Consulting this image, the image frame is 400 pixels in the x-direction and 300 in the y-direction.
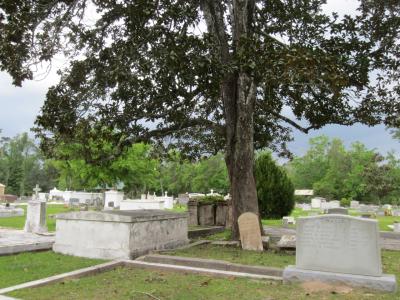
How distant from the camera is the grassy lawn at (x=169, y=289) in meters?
5.78

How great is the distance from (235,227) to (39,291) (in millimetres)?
6763

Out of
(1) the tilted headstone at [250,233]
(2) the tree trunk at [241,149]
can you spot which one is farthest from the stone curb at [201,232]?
(1) the tilted headstone at [250,233]

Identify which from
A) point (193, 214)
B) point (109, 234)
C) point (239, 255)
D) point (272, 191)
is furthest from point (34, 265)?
point (272, 191)

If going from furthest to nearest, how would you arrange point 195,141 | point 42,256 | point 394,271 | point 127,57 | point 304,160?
point 304,160
point 195,141
point 127,57
point 42,256
point 394,271

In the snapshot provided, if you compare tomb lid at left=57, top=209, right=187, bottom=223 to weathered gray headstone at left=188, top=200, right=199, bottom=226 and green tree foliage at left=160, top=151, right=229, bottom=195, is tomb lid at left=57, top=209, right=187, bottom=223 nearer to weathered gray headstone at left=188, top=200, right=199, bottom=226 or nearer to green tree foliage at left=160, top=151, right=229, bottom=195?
weathered gray headstone at left=188, top=200, right=199, bottom=226

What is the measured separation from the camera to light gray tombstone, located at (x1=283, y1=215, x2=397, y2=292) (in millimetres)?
6391

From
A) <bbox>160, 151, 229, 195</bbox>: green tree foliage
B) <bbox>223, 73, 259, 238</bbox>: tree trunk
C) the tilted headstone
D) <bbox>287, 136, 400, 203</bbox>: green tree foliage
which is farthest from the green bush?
<bbox>160, 151, 229, 195</bbox>: green tree foliage

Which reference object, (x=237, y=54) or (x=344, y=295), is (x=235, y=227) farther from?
(x=344, y=295)

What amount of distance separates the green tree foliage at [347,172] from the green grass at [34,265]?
4240cm

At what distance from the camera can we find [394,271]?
7.98m

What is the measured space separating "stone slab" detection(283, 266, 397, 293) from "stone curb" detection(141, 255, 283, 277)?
0.44m

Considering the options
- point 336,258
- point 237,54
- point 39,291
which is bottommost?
point 39,291

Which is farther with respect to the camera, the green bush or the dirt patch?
the green bush

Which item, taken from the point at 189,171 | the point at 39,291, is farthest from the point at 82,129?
the point at 189,171
